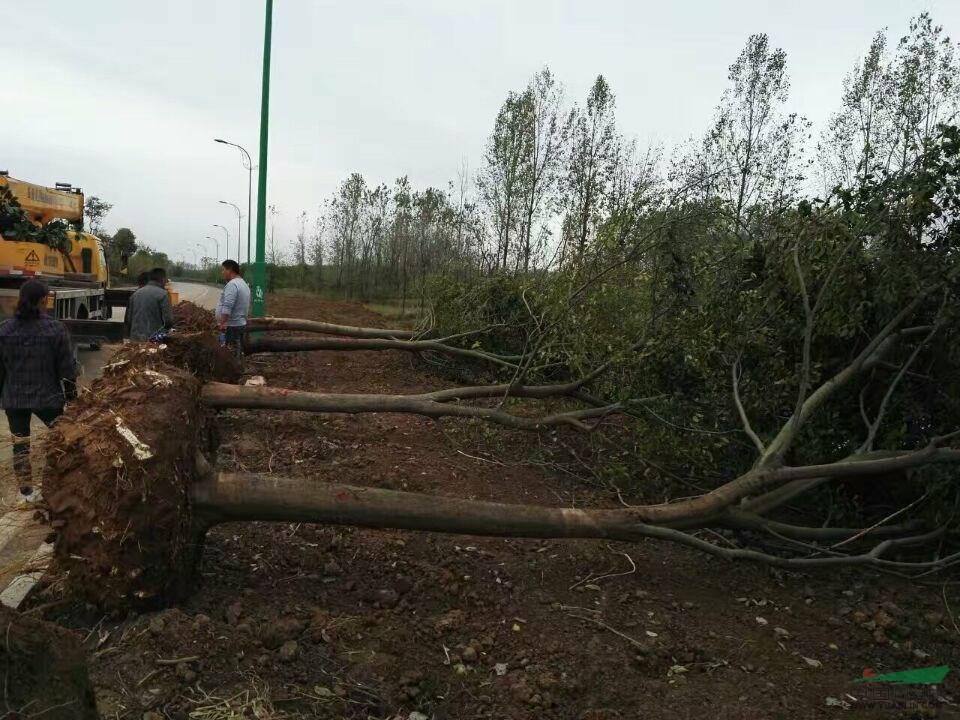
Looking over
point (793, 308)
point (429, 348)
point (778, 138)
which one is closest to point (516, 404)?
point (429, 348)

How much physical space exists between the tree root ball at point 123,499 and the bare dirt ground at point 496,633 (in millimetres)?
198

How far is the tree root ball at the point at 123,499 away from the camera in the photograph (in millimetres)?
3086

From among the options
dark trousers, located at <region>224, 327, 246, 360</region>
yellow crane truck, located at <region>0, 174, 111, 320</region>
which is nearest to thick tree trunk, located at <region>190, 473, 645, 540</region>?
dark trousers, located at <region>224, 327, 246, 360</region>

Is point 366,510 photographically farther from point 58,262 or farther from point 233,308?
point 58,262

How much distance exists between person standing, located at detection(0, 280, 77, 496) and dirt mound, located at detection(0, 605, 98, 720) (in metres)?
3.09

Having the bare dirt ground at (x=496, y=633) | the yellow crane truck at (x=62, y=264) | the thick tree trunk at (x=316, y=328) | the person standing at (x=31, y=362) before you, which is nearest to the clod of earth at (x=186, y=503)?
the bare dirt ground at (x=496, y=633)

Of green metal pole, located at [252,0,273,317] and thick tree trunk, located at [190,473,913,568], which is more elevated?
green metal pole, located at [252,0,273,317]

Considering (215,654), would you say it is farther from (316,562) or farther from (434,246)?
(434,246)

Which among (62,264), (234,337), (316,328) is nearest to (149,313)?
(234,337)

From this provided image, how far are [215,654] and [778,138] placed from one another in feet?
71.1

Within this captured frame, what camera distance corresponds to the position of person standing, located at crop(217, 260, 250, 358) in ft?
27.4

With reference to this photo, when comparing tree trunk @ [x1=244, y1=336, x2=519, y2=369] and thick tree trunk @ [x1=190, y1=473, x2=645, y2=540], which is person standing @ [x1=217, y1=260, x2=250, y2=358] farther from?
thick tree trunk @ [x1=190, y1=473, x2=645, y2=540]

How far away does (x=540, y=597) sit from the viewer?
387 cm

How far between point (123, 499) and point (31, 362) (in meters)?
2.54
